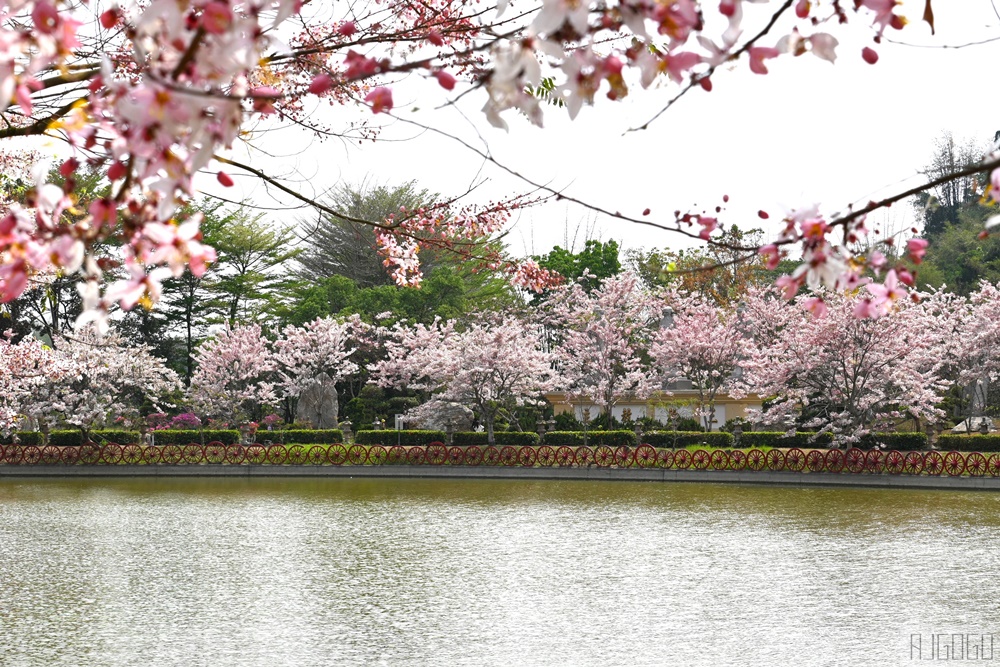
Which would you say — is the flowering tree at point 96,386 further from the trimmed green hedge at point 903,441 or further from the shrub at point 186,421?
the trimmed green hedge at point 903,441

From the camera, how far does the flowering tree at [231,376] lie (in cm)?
3128

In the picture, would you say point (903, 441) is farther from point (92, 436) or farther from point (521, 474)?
point (92, 436)

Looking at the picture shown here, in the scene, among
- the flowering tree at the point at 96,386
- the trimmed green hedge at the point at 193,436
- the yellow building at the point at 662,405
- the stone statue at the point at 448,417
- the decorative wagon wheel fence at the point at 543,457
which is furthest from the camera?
the yellow building at the point at 662,405

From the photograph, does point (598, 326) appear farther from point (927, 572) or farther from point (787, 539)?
point (927, 572)

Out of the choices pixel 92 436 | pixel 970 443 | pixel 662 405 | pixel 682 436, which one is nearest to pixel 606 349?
pixel 662 405

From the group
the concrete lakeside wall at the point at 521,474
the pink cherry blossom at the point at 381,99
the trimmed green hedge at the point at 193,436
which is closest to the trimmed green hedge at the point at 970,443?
the concrete lakeside wall at the point at 521,474

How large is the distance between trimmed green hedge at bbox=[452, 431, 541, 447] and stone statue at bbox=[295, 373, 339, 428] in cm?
794

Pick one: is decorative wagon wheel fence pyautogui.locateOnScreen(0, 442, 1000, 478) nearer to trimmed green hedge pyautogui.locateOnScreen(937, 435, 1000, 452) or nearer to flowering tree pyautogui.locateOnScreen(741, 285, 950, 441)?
trimmed green hedge pyautogui.locateOnScreen(937, 435, 1000, 452)

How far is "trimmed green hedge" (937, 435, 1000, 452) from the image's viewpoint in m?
23.1

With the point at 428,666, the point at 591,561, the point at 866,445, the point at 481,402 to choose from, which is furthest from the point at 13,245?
the point at 481,402

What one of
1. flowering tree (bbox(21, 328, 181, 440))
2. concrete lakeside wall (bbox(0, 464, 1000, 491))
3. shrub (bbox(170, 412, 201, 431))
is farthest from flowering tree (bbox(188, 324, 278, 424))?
concrete lakeside wall (bbox(0, 464, 1000, 491))

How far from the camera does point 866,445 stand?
2244 centimetres

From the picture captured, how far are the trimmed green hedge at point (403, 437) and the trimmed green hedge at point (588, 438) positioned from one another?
107 inches

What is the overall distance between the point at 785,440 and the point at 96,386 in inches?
738
